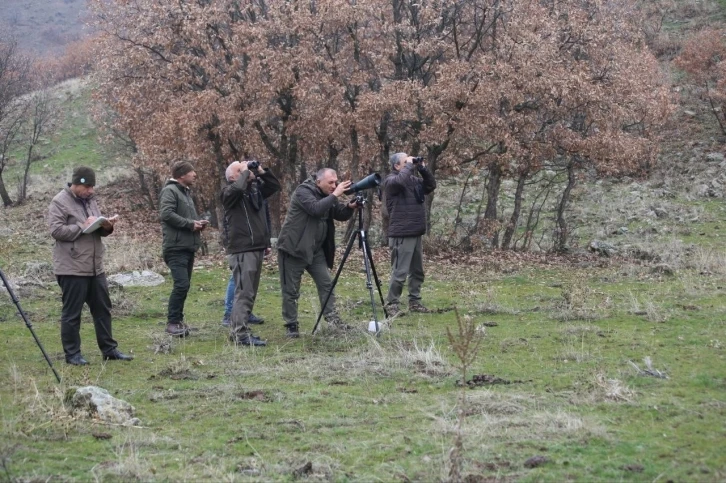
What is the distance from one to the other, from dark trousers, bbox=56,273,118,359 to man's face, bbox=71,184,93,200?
82cm

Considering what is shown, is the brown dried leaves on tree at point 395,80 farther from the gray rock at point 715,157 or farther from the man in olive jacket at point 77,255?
the gray rock at point 715,157

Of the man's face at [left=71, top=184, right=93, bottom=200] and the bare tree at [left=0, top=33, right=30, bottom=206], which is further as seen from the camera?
the bare tree at [left=0, top=33, right=30, bottom=206]

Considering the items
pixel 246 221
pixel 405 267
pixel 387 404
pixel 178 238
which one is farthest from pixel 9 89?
pixel 387 404

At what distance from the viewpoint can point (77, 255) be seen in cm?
793

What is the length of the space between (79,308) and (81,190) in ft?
3.87

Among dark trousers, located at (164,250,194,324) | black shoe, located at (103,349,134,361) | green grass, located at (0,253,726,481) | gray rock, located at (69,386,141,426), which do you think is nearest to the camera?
green grass, located at (0,253,726,481)

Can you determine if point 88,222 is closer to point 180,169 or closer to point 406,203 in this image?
point 180,169

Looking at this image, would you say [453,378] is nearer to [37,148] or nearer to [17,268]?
[17,268]

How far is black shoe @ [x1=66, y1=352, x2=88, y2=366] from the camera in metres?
8.03

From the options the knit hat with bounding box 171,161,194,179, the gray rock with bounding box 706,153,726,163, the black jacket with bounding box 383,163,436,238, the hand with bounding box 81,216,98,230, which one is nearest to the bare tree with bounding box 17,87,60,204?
the knit hat with bounding box 171,161,194,179

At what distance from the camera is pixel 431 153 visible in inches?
724

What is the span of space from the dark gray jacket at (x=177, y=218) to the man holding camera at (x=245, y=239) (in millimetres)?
611

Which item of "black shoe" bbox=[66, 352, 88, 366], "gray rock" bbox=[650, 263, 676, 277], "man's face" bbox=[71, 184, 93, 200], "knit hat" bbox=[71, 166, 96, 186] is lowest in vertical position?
"gray rock" bbox=[650, 263, 676, 277]

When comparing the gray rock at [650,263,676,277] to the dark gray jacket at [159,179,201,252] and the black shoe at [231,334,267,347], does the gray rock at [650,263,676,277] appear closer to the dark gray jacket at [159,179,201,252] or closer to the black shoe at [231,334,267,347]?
the black shoe at [231,334,267,347]
